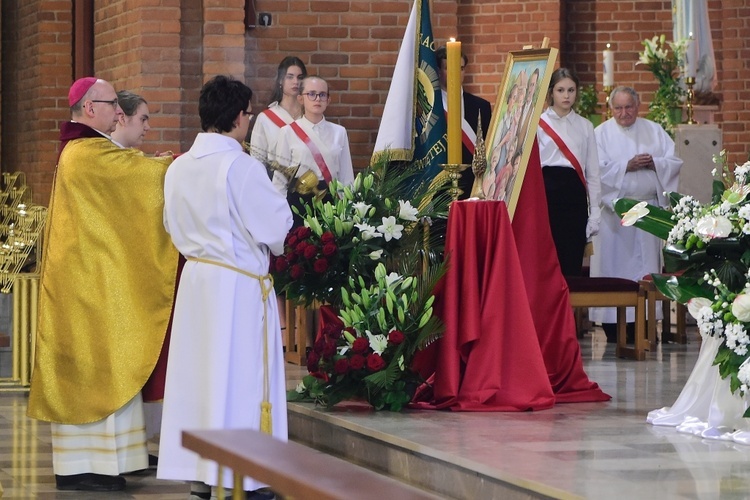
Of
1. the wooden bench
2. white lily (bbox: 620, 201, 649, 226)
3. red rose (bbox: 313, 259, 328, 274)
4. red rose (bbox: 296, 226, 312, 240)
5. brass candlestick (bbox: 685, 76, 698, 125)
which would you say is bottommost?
the wooden bench

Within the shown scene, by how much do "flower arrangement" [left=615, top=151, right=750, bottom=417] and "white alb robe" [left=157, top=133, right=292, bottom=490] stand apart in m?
1.78

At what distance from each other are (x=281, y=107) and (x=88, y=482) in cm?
406

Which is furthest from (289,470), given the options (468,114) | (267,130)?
(267,130)

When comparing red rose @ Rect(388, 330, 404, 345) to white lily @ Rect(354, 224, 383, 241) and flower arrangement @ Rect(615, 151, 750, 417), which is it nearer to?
white lily @ Rect(354, 224, 383, 241)

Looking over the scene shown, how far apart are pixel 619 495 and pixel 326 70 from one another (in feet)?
20.4

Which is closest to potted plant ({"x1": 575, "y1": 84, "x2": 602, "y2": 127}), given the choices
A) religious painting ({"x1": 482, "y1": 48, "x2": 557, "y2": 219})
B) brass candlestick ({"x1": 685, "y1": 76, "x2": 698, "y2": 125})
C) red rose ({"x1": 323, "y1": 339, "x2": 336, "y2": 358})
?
brass candlestick ({"x1": 685, "y1": 76, "x2": 698, "y2": 125})

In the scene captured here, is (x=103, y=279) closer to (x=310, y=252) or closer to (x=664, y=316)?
(x=310, y=252)

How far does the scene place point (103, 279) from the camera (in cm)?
610

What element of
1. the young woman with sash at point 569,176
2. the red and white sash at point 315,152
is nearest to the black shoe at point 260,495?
the red and white sash at point 315,152

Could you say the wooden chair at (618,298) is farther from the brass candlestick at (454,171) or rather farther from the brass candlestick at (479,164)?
the brass candlestick at (454,171)

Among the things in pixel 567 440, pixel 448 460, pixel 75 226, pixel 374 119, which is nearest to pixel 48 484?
pixel 75 226

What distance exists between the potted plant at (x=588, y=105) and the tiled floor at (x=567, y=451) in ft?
18.0

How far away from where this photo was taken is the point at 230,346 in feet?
17.6

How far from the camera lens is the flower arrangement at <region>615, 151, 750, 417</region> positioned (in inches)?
219
